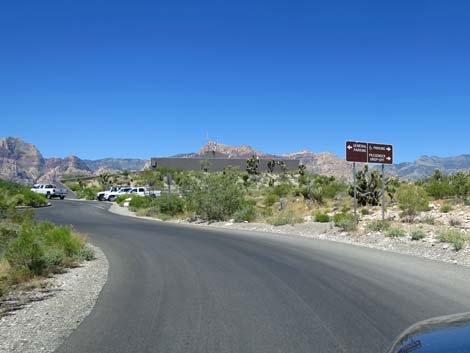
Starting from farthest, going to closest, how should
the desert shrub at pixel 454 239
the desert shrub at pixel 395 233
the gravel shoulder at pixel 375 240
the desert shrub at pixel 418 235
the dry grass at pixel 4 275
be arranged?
the desert shrub at pixel 395 233 → the desert shrub at pixel 418 235 → the desert shrub at pixel 454 239 → the gravel shoulder at pixel 375 240 → the dry grass at pixel 4 275

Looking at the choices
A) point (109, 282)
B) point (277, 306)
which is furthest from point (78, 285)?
point (277, 306)

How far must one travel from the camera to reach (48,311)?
28.5ft

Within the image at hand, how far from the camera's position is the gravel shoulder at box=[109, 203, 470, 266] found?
1437 centimetres

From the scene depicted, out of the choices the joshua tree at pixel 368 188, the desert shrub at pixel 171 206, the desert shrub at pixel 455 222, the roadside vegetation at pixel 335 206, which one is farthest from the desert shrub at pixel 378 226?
the desert shrub at pixel 171 206

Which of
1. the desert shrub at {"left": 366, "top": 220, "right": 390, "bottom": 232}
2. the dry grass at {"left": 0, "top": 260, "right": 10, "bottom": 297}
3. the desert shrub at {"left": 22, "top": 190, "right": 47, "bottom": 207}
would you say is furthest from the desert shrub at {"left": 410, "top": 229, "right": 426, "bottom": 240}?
the desert shrub at {"left": 22, "top": 190, "right": 47, "bottom": 207}

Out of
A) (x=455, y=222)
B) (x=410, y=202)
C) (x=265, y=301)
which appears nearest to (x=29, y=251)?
(x=265, y=301)

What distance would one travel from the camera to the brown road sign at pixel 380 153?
21.6 meters

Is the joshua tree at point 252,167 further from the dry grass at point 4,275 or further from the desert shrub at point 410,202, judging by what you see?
the dry grass at point 4,275

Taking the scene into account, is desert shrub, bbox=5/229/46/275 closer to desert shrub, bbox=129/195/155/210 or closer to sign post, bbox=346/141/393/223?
sign post, bbox=346/141/393/223

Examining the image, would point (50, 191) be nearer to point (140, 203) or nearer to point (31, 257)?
point (140, 203)

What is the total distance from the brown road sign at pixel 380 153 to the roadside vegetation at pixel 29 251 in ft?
41.5

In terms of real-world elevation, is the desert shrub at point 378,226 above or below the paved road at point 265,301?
above

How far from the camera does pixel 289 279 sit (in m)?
10.9

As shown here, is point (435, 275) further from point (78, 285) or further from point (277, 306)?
point (78, 285)
